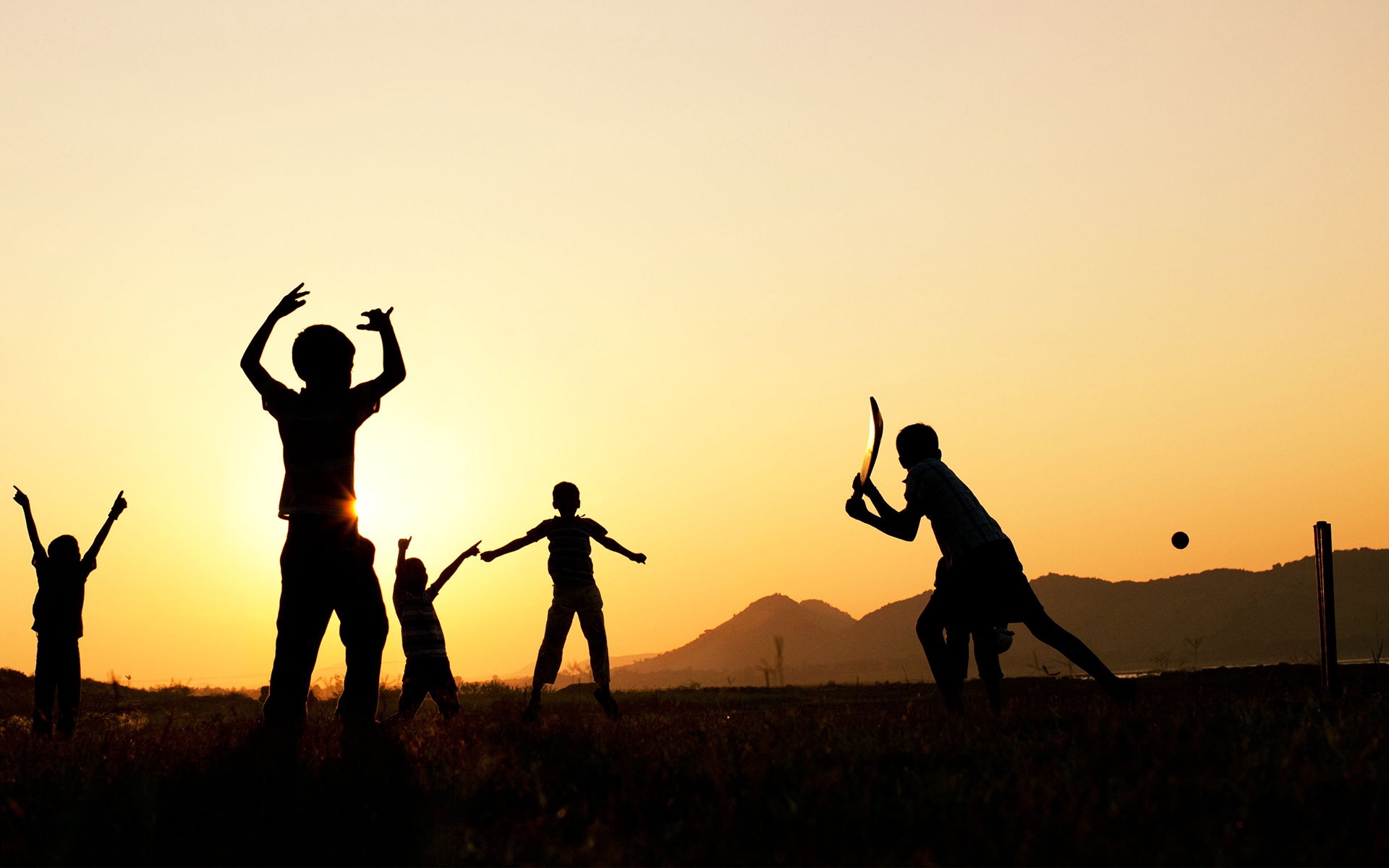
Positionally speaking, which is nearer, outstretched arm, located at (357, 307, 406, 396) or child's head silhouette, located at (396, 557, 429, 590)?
outstretched arm, located at (357, 307, 406, 396)

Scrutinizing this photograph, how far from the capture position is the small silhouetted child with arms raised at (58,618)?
9.58m

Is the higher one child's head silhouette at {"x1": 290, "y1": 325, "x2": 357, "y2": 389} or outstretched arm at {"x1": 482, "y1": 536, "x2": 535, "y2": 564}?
child's head silhouette at {"x1": 290, "y1": 325, "x2": 357, "y2": 389}

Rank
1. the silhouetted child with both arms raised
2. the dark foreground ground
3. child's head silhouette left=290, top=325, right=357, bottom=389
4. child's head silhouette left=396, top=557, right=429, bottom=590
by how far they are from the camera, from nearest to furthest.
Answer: the dark foreground ground, the silhouetted child with both arms raised, child's head silhouette left=290, top=325, right=357, bottom=389, child's head silhouette left=396, top=557, right=429, bottom=590

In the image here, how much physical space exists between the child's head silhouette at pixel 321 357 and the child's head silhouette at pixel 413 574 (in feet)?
15.3

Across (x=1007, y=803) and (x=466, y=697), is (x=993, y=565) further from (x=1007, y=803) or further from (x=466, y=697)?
(x=466, y=697)

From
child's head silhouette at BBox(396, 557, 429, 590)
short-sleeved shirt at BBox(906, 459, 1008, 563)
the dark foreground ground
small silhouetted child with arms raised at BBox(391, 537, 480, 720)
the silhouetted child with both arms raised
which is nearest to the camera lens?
the dark foreground ground

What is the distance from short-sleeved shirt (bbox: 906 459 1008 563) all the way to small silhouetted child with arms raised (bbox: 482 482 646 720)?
375 cm

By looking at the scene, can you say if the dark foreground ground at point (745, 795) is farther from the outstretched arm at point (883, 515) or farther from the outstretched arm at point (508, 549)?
the outstretched arm at point (508, 549)

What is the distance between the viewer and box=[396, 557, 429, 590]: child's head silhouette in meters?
10.3

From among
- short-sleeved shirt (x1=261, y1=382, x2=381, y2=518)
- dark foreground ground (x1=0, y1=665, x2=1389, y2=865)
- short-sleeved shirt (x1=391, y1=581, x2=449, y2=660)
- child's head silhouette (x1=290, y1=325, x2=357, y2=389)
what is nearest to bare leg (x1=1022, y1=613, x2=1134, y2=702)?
dark foreground ground (x1=0, y1=665, x2=1389, y2=865)

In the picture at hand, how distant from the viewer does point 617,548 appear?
10695mm

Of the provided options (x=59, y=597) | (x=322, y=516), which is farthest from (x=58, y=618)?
(x=322, y=516)

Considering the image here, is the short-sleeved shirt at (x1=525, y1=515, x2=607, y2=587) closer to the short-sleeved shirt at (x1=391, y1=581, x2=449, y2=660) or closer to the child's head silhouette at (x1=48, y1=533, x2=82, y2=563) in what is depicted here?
the short-sleeved shirt at (x1=391, y1=581, x2=449, y2=660)

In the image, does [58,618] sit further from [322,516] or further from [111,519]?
[322,516]
